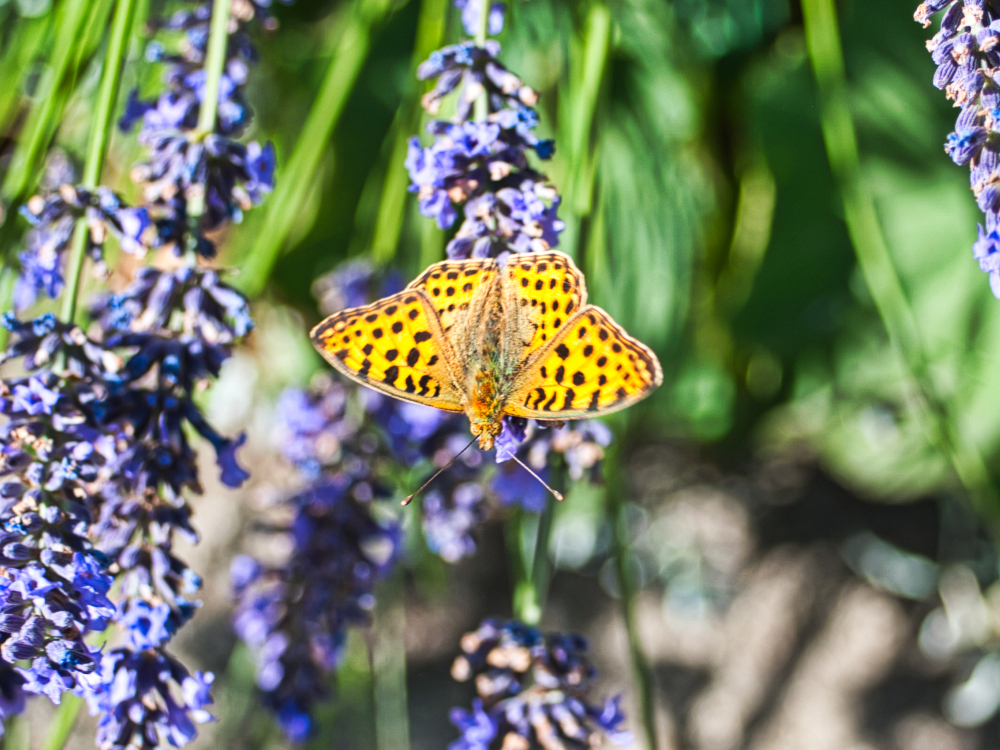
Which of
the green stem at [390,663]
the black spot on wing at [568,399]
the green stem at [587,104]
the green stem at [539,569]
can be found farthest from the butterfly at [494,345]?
the green stem at [390,663]

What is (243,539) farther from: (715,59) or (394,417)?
(715,59)

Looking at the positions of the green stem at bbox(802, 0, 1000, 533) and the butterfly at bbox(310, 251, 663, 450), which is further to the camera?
the green stem at bbox(802, 0, 1000, 533)

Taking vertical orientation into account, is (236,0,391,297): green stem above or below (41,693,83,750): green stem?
above

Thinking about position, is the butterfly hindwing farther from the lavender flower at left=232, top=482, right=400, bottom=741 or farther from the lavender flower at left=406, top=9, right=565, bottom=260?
the lavender flower at left=232, top=482, right=400, bottom=741

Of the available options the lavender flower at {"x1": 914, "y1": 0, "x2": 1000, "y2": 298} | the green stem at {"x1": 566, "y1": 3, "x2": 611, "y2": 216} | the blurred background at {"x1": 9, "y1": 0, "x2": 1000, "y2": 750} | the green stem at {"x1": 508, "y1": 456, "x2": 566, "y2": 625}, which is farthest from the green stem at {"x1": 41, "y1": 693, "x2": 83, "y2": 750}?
the lavender flower at {"x1": 914, "y1": 0, "x2": 1000, "y2": 298}

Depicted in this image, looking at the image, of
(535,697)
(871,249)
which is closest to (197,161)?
(535,697)

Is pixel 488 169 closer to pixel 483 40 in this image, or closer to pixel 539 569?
pixel 483 40

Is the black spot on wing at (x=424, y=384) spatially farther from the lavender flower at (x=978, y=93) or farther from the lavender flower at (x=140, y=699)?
the lavender flower at (x=978, y=93)
